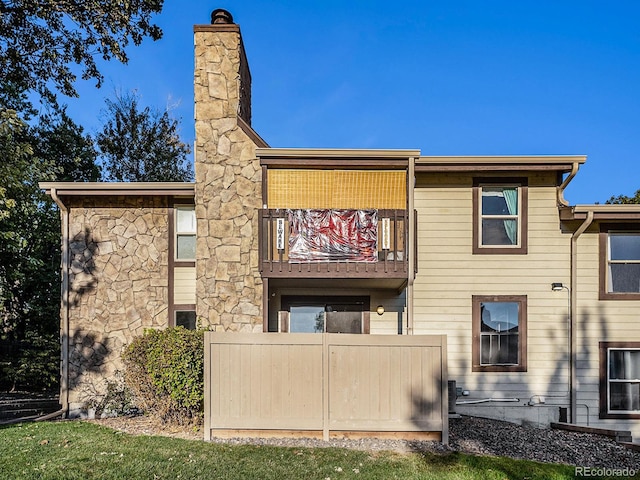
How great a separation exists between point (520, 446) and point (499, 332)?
2.83m

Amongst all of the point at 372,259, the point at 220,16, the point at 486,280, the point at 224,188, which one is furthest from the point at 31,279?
the point at 486,280

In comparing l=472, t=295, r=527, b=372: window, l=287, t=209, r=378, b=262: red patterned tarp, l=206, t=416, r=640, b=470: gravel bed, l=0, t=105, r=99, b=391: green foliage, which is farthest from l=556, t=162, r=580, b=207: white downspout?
l=0, t=105, r=99, b=391: green foliage

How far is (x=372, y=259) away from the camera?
24.7 ft

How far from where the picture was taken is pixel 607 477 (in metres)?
4.80

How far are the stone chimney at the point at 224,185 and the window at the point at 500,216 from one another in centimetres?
468

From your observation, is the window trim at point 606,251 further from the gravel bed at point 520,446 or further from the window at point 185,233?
the window at point 185,233

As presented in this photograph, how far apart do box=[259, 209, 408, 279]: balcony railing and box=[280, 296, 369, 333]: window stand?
4.94 ft

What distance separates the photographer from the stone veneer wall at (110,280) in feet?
28.7

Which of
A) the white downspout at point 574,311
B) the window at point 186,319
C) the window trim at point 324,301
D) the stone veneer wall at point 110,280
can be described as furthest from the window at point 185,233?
the white downspout at point 574,311

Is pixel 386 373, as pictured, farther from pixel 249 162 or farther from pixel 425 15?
pixel 425 15

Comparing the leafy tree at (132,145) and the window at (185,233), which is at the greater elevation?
the leafy tree at (132,145)

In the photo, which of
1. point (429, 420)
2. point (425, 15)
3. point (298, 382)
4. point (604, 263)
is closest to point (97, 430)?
point (298, 382)

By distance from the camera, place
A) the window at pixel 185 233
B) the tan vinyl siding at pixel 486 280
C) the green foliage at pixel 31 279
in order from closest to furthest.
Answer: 1. the tan vinyl siding at pixel 486 280
2. the window at pixel 185 233
3. the green foliage at pixel 31 279

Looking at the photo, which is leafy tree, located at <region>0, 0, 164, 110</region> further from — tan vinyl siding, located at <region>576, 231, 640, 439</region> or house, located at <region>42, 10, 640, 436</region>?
tan vinyl siding, located at <region>576, 231, 640, 439</region>
